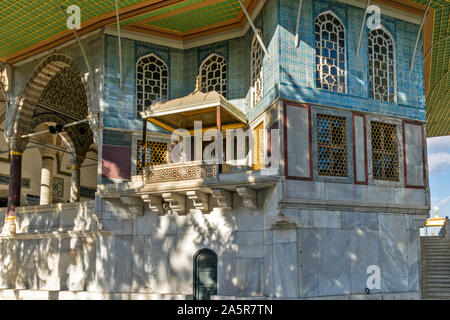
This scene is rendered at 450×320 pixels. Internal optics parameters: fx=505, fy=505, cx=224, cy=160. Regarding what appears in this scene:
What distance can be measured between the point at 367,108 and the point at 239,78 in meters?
3.79

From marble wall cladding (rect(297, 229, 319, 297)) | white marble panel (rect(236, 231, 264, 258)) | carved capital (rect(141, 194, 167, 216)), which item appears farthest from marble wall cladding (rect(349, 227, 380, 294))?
carved capital (rect(141, 194, 167, 216))

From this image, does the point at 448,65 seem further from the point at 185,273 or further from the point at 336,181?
the point at 185,273

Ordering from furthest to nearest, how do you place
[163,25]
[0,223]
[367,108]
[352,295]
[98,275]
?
[0,223], [163,25], [98,275], [367,108], [352,295]

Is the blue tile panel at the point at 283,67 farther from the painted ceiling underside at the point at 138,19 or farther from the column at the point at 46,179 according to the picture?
the column at the point at 46,179

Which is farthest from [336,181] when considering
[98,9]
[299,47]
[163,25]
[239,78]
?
[98,9]

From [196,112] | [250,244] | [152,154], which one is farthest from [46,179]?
[250,244]

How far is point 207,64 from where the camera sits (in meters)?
15.2

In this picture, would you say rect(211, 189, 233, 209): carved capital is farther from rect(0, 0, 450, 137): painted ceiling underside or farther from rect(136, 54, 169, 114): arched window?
rect(0, 0, 450, 137): painted ceiling underside

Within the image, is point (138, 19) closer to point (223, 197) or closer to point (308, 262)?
point (223, 197)

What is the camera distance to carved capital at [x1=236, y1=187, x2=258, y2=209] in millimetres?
11914

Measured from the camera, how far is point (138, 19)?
47.4 ft

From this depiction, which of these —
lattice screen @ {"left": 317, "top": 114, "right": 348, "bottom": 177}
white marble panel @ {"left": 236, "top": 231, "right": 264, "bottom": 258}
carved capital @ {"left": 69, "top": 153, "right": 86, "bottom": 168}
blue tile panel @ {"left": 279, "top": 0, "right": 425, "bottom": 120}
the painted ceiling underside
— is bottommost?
white marble panel @ {"left": 236, "top": 231, "right": 264, "bottom": 258}

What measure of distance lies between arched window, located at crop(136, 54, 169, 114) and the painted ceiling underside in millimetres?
885

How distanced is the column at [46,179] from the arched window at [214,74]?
352 inches
